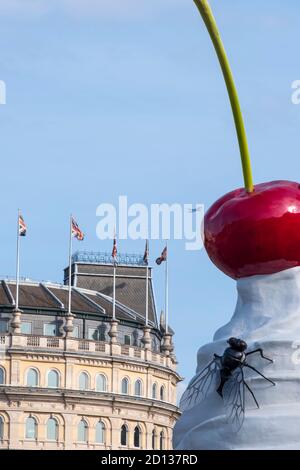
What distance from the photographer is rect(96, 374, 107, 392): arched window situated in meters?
114

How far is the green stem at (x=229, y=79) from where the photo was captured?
2828 centimetres

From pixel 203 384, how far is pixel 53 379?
82.8 meters

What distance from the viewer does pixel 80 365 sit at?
371 feet

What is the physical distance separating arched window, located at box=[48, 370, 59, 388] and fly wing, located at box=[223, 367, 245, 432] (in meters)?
82.9

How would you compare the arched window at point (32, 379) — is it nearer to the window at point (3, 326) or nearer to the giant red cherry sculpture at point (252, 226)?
the window at point (3, 326)

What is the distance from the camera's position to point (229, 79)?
28.7 m

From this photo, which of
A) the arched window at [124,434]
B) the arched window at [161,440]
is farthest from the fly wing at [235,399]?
the arched window at [161,440]

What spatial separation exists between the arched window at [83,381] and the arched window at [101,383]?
2.73ft

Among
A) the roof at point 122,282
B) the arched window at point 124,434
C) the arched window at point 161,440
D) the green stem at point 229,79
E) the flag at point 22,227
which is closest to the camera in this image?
the green stem at point 229,79

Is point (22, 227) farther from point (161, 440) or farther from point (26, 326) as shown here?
point (161, 440)

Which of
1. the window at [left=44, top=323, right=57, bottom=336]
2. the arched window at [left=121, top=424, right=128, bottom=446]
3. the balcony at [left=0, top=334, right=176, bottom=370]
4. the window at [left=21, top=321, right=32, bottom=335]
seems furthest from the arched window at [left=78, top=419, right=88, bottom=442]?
the window at [left=21, top=321, right=32, bottom=335]

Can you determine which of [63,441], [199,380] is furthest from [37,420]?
[199,380]

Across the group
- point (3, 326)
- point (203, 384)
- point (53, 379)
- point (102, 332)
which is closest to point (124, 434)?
point (53, 379)
